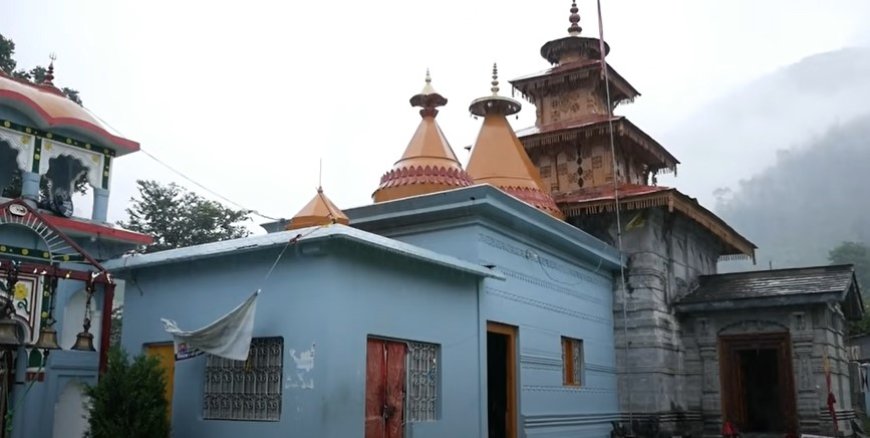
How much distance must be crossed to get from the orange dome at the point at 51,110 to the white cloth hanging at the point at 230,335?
15.6 ft

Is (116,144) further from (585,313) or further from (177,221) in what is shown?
(177,221)

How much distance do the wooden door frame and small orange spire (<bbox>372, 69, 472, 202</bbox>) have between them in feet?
9.93

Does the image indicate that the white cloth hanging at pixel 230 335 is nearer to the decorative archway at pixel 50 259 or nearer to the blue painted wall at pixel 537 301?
the decorative archway at pixel 50 259

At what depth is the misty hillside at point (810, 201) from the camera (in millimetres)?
94250

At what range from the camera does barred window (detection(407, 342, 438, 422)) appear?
1003 cm

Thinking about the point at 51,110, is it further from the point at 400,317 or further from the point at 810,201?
the point at 810,201

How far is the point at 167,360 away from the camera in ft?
34.1

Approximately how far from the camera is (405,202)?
12242mm

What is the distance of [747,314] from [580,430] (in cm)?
454

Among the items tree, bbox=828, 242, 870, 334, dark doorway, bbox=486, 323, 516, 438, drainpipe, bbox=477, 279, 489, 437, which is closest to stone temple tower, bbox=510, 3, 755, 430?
dark doorway, bbox=486, 323, 516, 438

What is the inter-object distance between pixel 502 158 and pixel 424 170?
204cm

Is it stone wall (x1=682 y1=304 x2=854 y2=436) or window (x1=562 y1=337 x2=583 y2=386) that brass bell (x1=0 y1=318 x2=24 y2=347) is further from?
stone wall (x1=682 y1=304 x2=854 y2=436)

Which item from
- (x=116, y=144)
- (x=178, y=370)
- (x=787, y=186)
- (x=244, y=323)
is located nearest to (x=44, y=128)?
(x=116, y=144)

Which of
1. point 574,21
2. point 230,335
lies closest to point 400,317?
point 230,335
